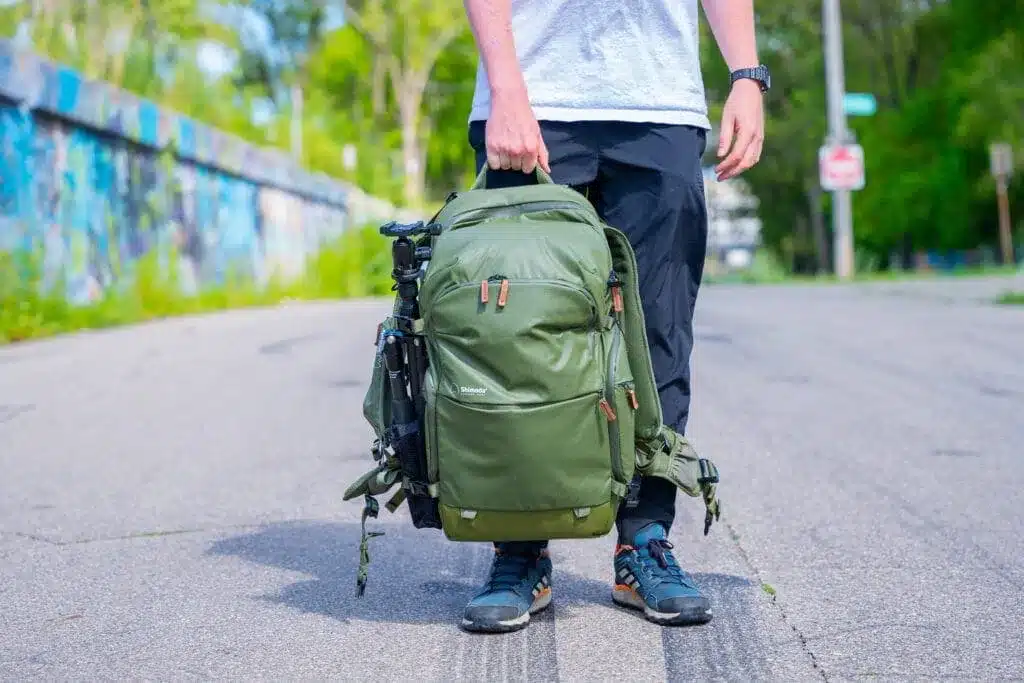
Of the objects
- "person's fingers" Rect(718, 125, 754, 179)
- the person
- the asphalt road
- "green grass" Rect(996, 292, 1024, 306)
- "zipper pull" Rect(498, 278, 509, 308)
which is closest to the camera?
"zipper pull" Rect(498, 278, 509, 308)

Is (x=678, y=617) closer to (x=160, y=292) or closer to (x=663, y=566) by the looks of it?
→ (x=663, y=566)

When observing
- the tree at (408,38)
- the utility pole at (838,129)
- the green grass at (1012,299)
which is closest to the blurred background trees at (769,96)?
the tree at (408,38)

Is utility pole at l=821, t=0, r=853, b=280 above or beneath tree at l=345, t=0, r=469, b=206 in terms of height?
beneath

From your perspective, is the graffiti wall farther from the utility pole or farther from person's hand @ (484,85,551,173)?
the utility pole

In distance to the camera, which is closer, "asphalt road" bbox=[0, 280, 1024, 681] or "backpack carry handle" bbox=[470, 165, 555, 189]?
"asphalt road" bbox=[0, 280, 1024, 681]

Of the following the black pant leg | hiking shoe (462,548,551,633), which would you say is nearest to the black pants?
the black pant leg

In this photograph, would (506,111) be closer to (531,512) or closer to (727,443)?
(531,512)

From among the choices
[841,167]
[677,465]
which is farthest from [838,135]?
[677,465]

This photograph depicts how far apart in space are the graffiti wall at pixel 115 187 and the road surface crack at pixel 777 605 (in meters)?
10.1

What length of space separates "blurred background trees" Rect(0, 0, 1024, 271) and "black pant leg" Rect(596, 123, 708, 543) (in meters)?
24.5

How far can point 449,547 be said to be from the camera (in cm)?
392

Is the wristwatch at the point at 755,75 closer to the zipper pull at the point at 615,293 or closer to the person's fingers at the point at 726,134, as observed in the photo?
the person's fingers at the point at 726,134

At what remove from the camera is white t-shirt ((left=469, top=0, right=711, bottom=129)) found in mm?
3090

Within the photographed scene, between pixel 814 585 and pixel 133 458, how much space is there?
3.16 meters
